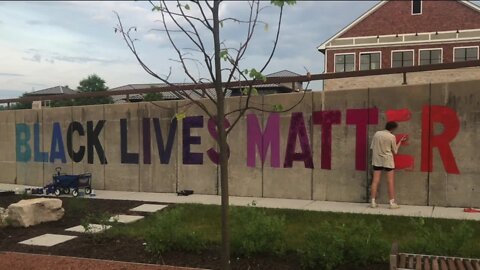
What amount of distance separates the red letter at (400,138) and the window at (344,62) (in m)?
51.5

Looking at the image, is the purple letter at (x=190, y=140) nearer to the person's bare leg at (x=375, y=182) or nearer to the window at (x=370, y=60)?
the person's bare leg at (x=375, y=182)

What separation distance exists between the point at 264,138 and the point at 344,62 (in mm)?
51716

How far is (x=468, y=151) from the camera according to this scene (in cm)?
813

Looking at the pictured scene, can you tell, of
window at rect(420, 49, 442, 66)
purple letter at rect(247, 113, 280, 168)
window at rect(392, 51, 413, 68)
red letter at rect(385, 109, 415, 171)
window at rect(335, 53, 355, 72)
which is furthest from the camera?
window at rect(335, 53, 355, 72)

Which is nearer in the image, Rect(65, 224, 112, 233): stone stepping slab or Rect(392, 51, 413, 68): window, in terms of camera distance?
Rect(65, 224, 112, 233): stone stepping slab

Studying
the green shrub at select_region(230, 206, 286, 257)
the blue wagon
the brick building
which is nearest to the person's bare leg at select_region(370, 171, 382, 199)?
the green shrub at select_region(230, 206, 286, 257)

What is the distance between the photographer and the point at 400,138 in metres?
8.60

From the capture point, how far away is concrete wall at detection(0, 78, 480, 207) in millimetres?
8266

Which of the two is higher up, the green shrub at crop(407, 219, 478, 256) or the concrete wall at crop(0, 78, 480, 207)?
the concrete wall at crop(0, 78, 480, 207)

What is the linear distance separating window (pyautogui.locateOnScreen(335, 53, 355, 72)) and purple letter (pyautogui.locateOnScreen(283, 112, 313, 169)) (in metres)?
51.0

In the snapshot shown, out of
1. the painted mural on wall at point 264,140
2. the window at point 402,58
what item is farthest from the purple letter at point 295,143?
the window at point 402,58

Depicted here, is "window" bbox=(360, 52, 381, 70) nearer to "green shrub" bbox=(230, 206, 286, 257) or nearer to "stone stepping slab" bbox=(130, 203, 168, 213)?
"stone stepping slab" bbox=(130, 203, 168, 213)

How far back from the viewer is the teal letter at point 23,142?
13602mm

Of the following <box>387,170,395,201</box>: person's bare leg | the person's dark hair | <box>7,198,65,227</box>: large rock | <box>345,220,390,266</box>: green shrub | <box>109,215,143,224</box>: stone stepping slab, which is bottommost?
<box>109,215,143,224</box>: stone stepping slab
